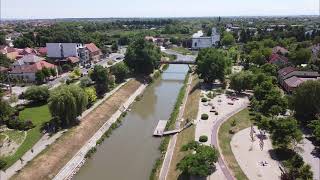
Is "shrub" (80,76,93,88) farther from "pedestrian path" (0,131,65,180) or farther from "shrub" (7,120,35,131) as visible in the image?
"pedestrian path" (0,131,65,180)

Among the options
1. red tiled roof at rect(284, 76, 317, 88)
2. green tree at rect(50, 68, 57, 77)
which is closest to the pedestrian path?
green tree at rect(50, 68, 57, 77)

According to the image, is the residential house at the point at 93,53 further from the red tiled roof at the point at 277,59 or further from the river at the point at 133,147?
the red tiled roof at the point at 277,59

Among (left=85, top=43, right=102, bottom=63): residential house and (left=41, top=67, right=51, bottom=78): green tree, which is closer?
(left=41, top=67, right=51, bottom=78): green tree

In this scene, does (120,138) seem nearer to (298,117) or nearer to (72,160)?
(72,160)

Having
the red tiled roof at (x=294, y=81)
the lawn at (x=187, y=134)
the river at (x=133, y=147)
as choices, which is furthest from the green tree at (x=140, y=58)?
the red tiled roof at (x=294, y=81)

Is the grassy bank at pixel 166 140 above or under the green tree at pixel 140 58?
under
